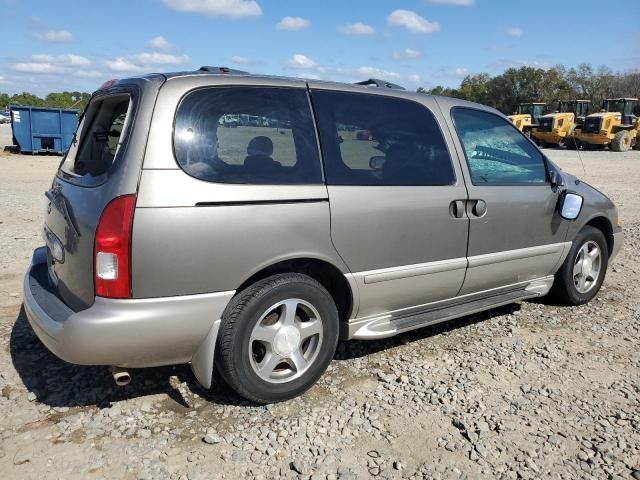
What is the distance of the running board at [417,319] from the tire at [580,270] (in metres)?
0.69

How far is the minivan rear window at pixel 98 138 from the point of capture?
2.95 metres

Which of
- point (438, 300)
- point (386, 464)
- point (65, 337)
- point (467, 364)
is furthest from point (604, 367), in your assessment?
point (65, 337)

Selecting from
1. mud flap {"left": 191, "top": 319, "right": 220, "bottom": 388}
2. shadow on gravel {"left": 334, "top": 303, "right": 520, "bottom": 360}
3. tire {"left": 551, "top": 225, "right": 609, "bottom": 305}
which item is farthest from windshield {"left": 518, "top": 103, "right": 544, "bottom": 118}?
mud flap {"left": 191, "top": 319, "right": 220, "bottom": 388}

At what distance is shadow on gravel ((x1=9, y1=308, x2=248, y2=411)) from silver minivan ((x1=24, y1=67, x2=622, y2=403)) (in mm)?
373

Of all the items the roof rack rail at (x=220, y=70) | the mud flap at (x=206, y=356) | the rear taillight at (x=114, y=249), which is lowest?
the mud flap at (x=206, y=356)

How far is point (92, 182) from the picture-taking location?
2840 millimetres

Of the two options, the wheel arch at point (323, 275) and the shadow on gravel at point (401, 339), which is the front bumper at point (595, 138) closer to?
the shadow on gravel at point (401, 339)

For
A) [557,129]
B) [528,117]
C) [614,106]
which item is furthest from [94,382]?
[614,106]

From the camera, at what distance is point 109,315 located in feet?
8.49

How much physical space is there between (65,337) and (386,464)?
5.51 ft

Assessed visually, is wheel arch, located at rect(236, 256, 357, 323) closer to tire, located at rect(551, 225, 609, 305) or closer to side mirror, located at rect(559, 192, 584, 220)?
side mirror, located at rect(559, 192, 584, 220)

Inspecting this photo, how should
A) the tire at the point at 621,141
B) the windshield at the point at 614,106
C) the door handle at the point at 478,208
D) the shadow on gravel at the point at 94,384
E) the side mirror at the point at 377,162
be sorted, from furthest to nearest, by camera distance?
the windshield at the point at 614,106 → the tire at the point at 621,141 → the door handle at the point at 478,208 → the side mirror at the point at 377,162 → the shadow on gravel at the point at 94,384

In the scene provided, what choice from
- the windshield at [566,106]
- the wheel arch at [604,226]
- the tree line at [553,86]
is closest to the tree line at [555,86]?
the tree line at [553,86]

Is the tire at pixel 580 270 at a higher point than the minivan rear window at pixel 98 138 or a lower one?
lower
